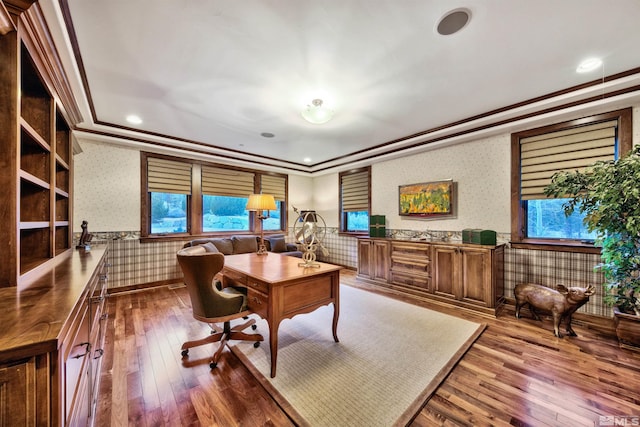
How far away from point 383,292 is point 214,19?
160 inches

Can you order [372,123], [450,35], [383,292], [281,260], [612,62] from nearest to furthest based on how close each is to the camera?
[450,35], [612,62], [281,260], [372,123], [383,292]

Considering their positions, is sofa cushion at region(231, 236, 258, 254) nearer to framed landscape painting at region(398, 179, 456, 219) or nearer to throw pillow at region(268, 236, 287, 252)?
throw pillow at region(268, 236, 287, 252)

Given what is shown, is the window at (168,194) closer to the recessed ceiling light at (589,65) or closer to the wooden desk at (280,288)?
the wooden desk at (280,288)

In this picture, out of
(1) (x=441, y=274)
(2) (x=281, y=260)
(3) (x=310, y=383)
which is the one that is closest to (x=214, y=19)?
(2) (x=281, y=260)

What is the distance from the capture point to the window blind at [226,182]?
16.4 feet

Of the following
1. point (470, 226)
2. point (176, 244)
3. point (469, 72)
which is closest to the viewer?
point (469, 72)

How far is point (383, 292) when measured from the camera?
4113 mm

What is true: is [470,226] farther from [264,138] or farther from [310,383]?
[264,138]

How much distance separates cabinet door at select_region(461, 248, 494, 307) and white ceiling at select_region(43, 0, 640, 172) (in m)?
1.82

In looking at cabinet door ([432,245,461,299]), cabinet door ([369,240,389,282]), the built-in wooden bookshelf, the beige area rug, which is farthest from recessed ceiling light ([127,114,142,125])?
cabinet door ([432,245,461,299])

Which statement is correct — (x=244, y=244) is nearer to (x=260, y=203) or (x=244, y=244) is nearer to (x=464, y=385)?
(x=260, y=203)

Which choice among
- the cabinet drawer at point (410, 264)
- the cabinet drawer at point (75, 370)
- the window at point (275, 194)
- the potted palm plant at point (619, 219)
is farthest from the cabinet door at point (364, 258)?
the cabinet drawer at point (75, 370)

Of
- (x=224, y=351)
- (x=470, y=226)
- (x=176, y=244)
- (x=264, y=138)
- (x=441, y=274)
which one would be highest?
(x=264, y=138)

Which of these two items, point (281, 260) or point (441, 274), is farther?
point (441, 274)
